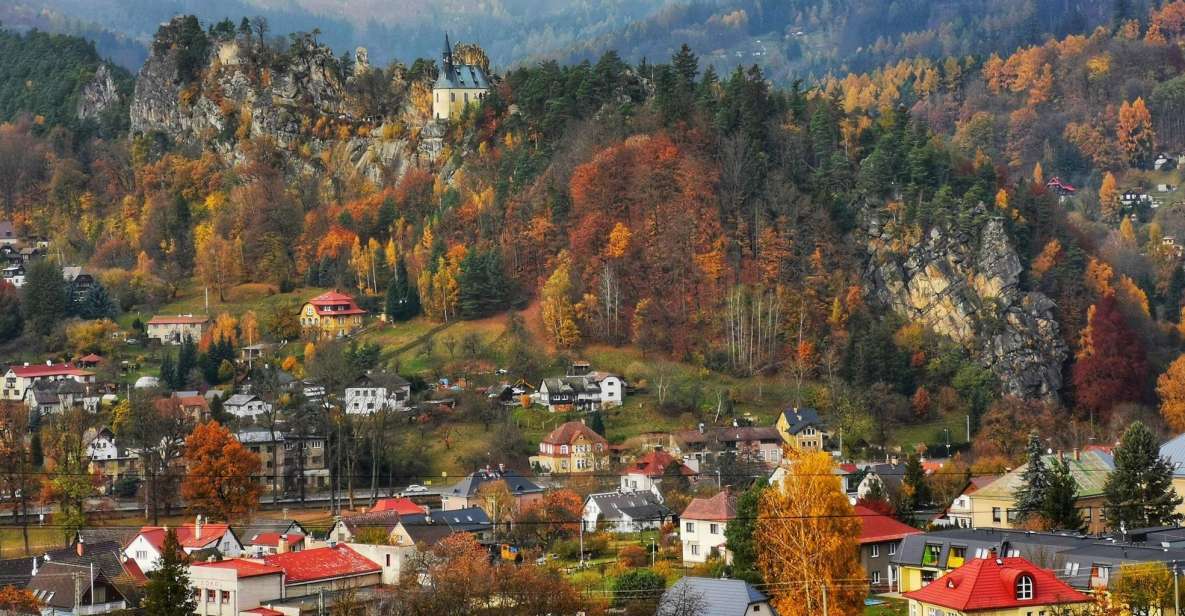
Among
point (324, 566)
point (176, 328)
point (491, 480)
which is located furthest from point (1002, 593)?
point (176, 328)

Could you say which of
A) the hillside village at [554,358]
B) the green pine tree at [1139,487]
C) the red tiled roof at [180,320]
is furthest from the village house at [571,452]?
the red tiled roof at [180,320]

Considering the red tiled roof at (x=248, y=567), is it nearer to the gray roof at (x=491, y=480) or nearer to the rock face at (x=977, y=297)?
the gray roof at (x=491, y=480)

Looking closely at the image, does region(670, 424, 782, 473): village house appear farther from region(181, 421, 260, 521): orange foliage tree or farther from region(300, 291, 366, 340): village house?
region(300, 291, 366, 340): village house

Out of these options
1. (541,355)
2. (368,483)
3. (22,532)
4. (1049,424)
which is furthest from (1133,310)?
(22,532)

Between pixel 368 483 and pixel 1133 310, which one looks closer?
pixel 368 483

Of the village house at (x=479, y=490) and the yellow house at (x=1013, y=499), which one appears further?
the village house at (x=479, y=490)

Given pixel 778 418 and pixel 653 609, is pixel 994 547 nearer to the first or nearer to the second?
pixel 653 609

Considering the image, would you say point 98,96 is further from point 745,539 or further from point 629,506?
point 745,539
